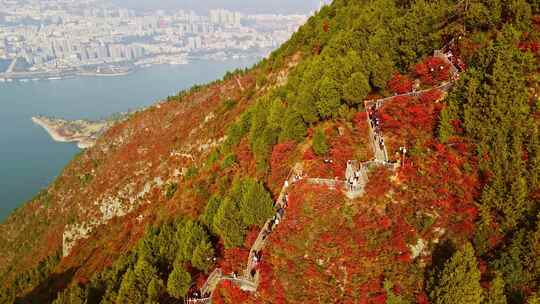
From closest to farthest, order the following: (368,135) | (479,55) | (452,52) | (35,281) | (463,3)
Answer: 1. (479,55)
2. (368,135)
3. (452,52)
4. (463,3)
5. (35,281)

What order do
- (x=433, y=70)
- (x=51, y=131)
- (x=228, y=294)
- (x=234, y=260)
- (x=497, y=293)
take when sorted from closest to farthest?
(x=497, y=293), (x=228, y=294), (x=234, y=260), (x=433, y=70), (x=51, y=131)

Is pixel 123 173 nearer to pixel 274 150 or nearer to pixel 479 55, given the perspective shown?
pixel 274 150

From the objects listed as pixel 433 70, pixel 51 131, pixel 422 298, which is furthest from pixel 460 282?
pixel 51 131

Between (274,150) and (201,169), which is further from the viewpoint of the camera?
(201,169)

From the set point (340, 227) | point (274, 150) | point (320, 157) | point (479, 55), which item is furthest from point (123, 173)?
point (479, 55)

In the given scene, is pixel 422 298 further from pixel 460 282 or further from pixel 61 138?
pixel 61 138

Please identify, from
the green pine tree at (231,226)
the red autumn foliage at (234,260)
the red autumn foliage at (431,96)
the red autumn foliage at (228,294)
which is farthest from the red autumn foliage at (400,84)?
the red autumn foliage at (228,294)

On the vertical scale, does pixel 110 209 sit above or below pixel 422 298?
below
